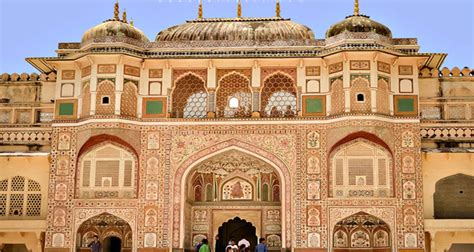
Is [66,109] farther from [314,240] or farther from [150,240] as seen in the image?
[314,240]

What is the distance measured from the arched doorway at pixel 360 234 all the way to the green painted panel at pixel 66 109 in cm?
787

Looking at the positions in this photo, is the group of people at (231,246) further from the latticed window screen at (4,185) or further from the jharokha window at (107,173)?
the latticed window screen at (4,185)

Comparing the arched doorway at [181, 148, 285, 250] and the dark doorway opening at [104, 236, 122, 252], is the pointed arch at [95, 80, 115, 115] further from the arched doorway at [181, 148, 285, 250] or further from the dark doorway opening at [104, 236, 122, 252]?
the dark doorway opening at [104, 236, 122, 252]

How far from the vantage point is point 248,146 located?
19.4 m

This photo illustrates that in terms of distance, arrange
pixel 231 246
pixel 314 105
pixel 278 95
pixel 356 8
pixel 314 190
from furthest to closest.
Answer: pixel 356 8, pixel 278 95, pixel 314 105, pixel 314 190, pixel 231 246

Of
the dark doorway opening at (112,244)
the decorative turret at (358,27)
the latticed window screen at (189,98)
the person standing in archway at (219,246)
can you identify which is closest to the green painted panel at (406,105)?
the decorative turret at (358,27)

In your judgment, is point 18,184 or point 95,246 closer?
point 95,246

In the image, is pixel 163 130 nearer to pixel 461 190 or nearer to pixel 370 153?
pixel 370 153

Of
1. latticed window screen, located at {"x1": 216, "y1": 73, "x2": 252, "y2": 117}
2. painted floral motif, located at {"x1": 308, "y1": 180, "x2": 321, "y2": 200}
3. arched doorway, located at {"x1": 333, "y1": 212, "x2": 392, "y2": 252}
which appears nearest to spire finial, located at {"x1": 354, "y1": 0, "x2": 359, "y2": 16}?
latticed window screen, located at {"x1": 216, "y1": 73, "x2": 252, "y2": 117}

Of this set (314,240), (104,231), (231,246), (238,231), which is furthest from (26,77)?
(314,240)

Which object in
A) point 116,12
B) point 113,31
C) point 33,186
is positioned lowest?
point 33,186

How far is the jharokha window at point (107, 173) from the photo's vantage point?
19.4 metres

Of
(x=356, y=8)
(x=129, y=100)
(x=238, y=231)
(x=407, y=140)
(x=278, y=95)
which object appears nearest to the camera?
(x=407, y=140)

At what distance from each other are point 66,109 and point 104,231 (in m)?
3.52
